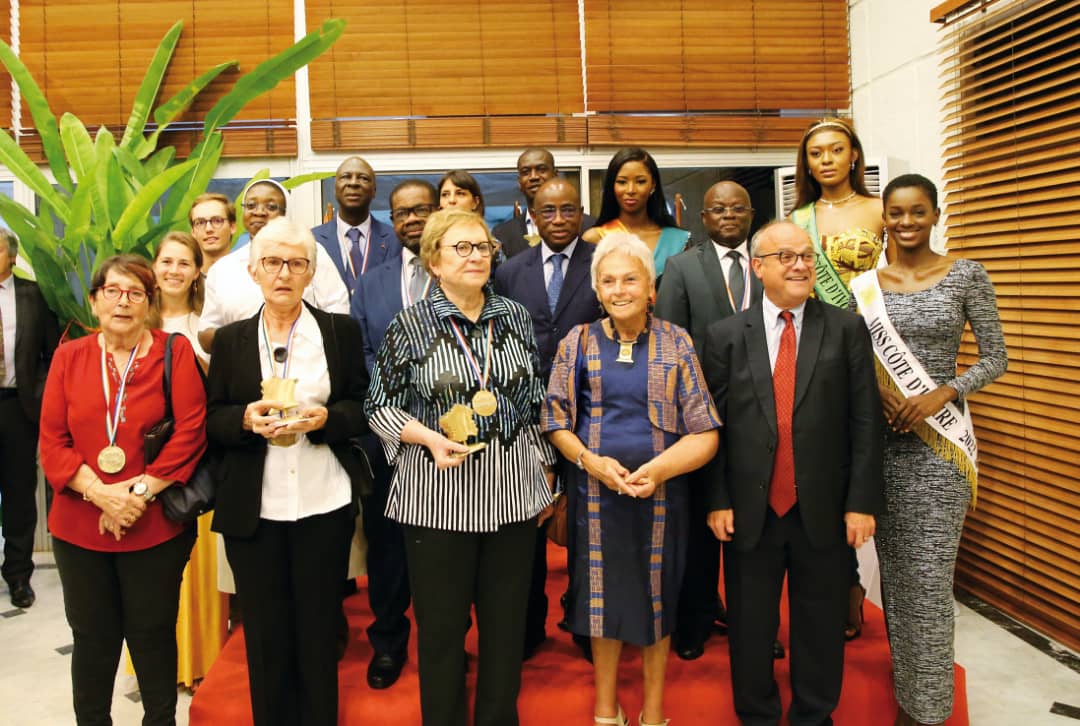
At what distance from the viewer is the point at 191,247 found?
2676 mm

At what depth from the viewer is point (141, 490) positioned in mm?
2053

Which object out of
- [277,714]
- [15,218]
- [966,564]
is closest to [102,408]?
[277,714]

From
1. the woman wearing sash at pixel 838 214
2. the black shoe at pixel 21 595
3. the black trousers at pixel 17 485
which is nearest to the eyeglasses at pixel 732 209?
the woman wearing sash at pixel 838 214

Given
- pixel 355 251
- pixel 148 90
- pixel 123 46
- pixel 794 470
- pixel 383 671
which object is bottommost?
pixel 383 671

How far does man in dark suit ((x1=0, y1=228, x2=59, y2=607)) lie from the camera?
3.75 meters

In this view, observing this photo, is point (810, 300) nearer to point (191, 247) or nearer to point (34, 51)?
point (191, 247)

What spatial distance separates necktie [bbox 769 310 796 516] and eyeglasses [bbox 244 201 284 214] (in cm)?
205

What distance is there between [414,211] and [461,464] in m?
1.18

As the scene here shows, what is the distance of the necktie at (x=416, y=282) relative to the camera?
259 cm

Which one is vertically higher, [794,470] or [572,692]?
[794,470]

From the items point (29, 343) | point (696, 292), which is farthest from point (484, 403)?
point (29, 343)

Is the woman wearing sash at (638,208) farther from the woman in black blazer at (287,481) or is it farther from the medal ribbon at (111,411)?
the medal ribbon at (111,411)

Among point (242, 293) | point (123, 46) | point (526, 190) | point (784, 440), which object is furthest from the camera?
point (123, 46)

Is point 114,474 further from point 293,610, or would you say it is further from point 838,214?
point 838,214
